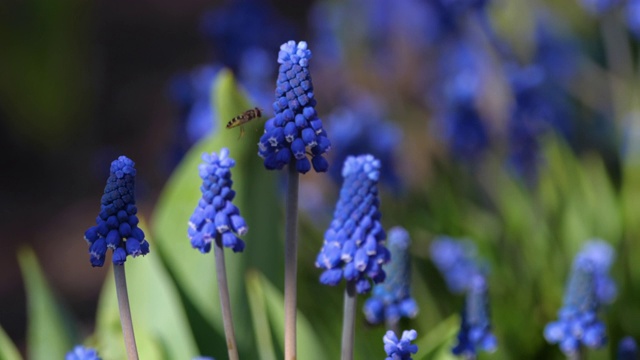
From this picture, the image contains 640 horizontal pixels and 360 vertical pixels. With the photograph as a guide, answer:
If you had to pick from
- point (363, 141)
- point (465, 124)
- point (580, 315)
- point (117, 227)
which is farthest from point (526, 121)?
point (117, 227)

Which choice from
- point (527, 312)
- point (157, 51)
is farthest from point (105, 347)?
point (157, 51)

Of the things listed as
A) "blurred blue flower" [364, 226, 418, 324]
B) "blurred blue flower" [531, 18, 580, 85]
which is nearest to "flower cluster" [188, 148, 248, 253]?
"blurred blue flower" [364, 226, 418, 324]

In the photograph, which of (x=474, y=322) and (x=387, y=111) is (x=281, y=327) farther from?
(x=387, y=111)

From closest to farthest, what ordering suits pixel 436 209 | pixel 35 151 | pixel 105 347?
pixel 105 347, pixel 436 209, pixel 35 151

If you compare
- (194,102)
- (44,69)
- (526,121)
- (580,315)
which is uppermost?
(44,69)

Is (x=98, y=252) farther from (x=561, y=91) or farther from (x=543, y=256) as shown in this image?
(x=561, y=91)

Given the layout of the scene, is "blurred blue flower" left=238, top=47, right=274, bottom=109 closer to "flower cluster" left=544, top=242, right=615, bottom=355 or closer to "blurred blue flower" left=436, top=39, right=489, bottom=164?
"blurred blue flower" left=436, top=39, right=489, bottom=164
